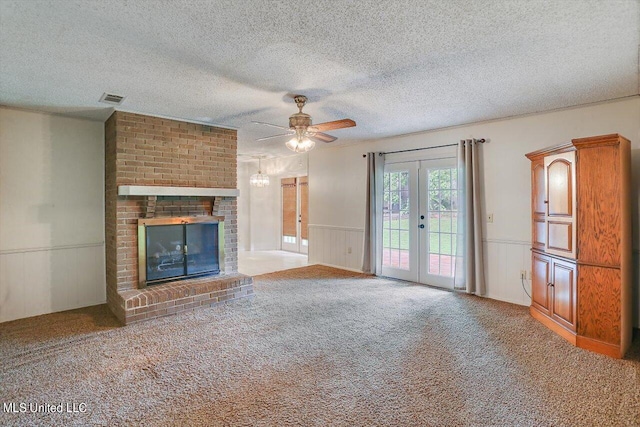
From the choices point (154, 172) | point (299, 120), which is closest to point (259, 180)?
point (154, 172)

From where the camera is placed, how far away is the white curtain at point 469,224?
4.50m

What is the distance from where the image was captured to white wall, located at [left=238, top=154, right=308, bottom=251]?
8523mm

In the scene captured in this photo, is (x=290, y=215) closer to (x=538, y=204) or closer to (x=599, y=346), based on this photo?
(x=538, y=204)

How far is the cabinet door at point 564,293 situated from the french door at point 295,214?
570cm

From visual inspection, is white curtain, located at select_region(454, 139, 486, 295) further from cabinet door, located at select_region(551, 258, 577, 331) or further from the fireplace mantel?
the fireplace mantel

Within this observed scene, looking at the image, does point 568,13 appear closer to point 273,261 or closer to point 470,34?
point 470,34

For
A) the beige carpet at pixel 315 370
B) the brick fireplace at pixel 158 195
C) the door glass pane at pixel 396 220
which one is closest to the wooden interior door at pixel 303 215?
the door glass pane at pixel 396 220

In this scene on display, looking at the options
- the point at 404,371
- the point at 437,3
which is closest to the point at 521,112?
the point at 437,3

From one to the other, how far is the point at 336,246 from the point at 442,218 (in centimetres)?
225

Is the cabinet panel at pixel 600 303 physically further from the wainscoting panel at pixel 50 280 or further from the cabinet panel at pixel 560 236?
the wainscoting panel at pixel 50 280

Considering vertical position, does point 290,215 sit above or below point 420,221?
above

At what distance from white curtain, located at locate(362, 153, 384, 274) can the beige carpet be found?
1802 mm

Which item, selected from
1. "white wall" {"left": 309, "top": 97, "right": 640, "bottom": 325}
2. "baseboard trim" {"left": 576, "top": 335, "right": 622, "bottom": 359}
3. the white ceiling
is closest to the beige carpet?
"baseboard trim" {"left": 576, "top": 335, "right": 622, "bottom": 359}

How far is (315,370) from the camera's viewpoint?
260 centimetres
